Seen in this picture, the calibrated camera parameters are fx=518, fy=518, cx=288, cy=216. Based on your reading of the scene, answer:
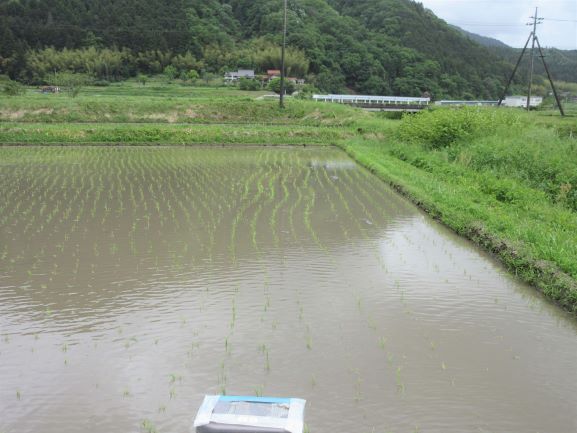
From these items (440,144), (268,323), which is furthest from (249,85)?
(268,323)

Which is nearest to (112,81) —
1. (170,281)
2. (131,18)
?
(131,18)

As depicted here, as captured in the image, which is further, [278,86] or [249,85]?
[278,86]

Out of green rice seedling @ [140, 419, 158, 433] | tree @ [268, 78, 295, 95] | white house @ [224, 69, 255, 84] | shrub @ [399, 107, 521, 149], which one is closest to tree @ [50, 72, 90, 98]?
tree @ [268, 78, 295, 95]

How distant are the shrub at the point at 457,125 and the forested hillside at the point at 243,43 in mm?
36303

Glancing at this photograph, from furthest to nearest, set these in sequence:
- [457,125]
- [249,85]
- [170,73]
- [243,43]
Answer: [243,43], [170,73], [249,85], [457,125]

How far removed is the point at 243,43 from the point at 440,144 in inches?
1777

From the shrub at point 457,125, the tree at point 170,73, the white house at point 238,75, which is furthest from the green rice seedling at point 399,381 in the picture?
the white house at point 238,75

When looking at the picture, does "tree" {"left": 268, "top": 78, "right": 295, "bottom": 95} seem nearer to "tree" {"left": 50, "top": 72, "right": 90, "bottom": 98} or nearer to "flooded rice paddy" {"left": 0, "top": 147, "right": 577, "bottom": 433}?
"tree" {"left": 50, "top": 72, "right": 90, "bottom": 98}

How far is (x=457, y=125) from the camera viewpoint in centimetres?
1505

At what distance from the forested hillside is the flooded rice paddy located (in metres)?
41.8

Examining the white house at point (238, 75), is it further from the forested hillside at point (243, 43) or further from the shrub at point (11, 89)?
the shrub at point (11, 89)

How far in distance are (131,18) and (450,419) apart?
58746mm

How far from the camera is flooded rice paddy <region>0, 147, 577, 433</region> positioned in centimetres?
325

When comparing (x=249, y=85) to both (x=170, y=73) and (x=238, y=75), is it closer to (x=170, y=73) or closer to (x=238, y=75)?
(x=170, y=73)
